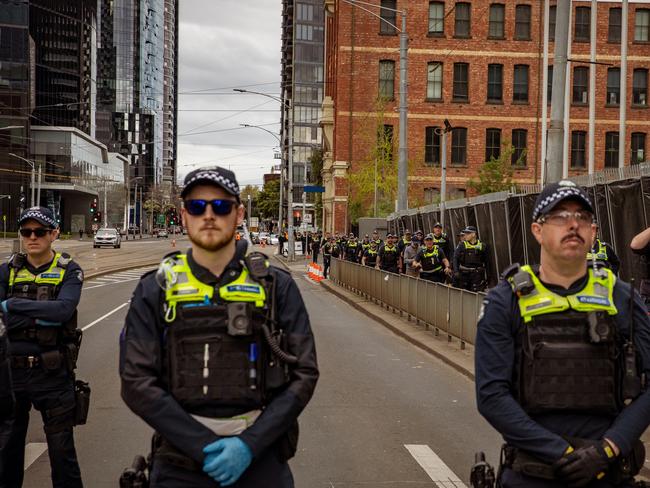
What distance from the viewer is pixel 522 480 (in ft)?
10.9

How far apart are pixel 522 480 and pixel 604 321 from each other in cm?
73

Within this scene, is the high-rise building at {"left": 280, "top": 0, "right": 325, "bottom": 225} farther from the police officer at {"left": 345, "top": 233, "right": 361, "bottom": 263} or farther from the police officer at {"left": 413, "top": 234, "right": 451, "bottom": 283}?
the police officer at {"left": 413, "top": 234, "right": 451, "bottom": 283}

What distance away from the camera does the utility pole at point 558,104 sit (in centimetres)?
1091

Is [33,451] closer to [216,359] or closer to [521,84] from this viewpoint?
[216,359]

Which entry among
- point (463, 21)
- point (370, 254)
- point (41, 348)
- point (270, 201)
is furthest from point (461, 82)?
point (270, 201)

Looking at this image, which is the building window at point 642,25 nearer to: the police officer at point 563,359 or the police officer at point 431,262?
the police officer at point 431,262

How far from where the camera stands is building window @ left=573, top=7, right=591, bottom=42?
50156 mm

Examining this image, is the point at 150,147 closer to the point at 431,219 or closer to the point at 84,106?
the point at 84,106

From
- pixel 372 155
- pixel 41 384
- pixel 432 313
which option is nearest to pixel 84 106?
pixel 372 155

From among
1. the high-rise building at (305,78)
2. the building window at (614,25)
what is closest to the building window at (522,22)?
the building window at (614,25)

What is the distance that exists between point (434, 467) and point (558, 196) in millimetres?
3897

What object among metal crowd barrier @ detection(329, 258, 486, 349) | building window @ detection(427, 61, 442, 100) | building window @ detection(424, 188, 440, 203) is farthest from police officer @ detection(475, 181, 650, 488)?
building window @ detection(427, 61, 442, 100)

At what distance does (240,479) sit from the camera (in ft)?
10.6

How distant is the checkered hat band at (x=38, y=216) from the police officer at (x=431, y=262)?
554 inches
